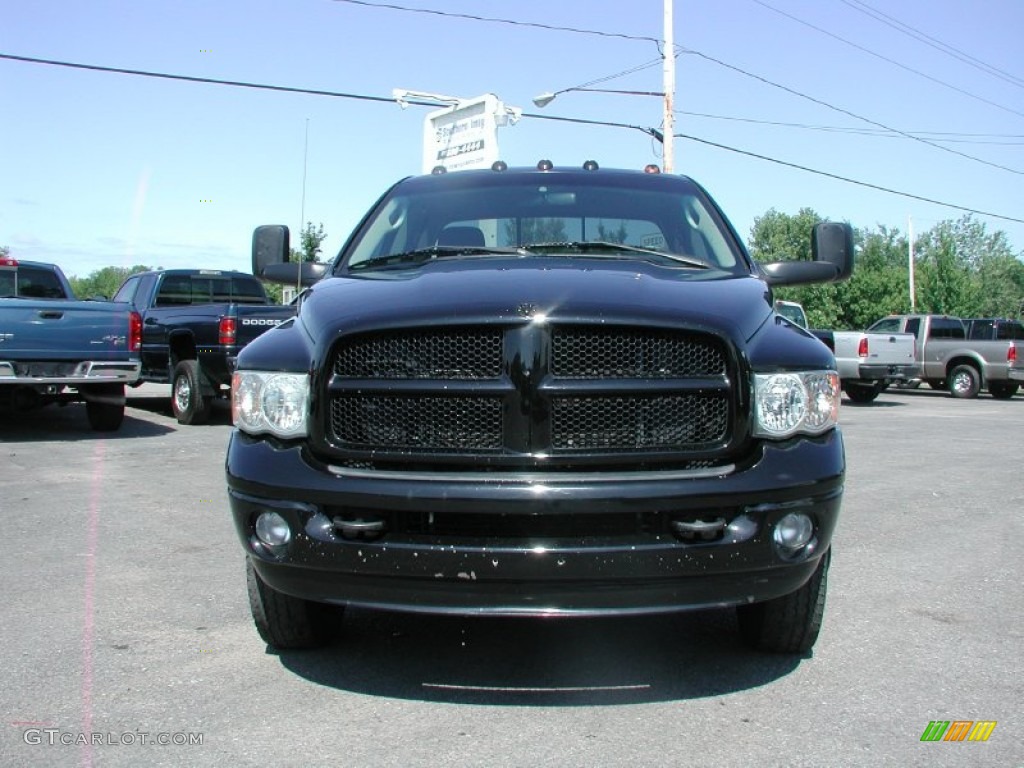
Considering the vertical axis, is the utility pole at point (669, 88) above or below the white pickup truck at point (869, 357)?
above

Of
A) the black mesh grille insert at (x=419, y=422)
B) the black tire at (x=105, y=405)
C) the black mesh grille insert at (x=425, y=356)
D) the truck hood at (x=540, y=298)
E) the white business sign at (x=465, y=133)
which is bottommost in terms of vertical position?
the black tire at (x=105, y=405)

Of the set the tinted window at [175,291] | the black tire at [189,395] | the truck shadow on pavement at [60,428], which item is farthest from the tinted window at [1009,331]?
the truck shadow on pavement at [60,428]

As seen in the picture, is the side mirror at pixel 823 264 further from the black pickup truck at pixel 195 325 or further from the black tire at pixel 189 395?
the black tire at pixel 189 395

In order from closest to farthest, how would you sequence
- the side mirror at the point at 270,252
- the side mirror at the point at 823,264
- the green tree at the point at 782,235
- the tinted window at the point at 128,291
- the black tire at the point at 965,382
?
the side mirror at the point at 823,264 < the side mirror at the point at 270,252 < the tinted window at the point at 128,291 < the black tire at the point at 965,382 < the green tree at the point at 782,235

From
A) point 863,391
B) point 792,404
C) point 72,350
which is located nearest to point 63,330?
point 72,350

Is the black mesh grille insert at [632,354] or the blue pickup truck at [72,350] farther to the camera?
the blue pickup truck at [72,350]

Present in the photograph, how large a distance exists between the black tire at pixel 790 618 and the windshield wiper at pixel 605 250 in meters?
1.35

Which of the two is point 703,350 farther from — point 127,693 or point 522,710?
point 127,693

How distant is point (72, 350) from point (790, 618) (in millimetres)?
9051

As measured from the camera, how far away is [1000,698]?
3.37 meters

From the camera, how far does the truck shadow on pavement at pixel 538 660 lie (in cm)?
341

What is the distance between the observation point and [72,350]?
1058cm

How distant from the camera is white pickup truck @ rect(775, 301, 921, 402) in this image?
19.6m

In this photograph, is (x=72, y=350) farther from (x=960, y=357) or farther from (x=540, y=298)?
(x=960, y=357)
